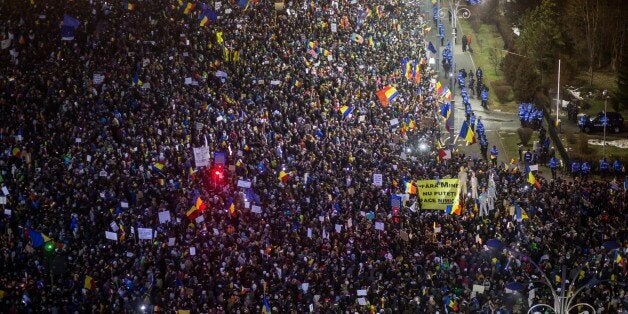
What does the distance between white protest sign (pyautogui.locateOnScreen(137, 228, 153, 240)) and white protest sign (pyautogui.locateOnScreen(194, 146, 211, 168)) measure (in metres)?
4.49

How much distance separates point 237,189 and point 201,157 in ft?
6.44

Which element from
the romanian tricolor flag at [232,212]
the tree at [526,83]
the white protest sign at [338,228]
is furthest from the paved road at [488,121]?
the romanian tricolor flag at [232,212]

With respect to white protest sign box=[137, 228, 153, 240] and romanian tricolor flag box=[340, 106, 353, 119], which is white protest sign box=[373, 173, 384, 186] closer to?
romanian tricolor flag box=[340, 106, 353, 119]

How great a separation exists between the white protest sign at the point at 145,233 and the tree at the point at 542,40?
34583 millimetres

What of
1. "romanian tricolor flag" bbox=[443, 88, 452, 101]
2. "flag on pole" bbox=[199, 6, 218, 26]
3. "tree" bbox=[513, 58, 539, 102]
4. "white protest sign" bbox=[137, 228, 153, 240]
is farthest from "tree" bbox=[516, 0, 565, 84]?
"white protest sign" bbox=[137, 228, 153, 240]

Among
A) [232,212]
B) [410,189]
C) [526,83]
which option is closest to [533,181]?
[410,189]

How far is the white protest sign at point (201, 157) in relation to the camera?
55062 millimetres

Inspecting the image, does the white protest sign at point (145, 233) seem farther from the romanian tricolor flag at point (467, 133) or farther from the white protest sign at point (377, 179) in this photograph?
the romanian tricolor flag at point (467, 133)

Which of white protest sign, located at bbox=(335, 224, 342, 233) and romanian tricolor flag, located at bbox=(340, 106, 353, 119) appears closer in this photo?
white protest sign, located at bbox=(335, 224, 342, 233)

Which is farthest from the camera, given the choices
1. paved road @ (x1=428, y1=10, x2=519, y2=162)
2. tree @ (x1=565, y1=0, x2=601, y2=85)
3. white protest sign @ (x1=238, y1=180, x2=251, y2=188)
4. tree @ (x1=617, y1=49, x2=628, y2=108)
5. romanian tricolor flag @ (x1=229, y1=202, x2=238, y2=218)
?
tree @ (x1=565, y1=0, x2=601, y2=85)

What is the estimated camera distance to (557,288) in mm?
49750

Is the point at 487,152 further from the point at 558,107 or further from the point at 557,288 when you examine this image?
the point at 557,288

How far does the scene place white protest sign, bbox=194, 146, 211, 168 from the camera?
5506 cm

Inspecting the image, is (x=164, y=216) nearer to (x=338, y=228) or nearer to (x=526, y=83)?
(x=338, y=228)
